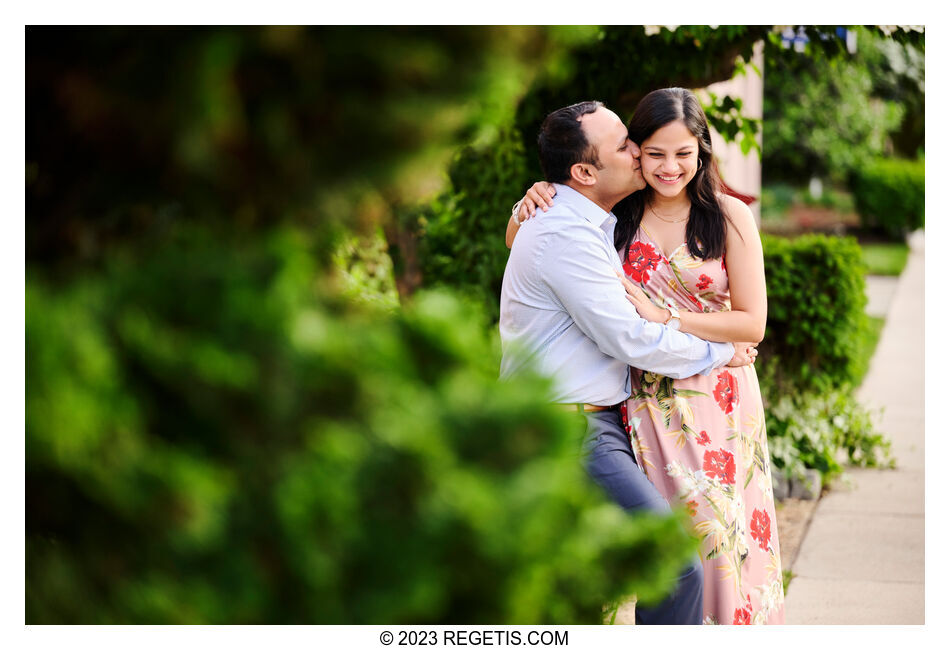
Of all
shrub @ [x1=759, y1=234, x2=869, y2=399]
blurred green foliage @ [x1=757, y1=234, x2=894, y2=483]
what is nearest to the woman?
blurred green foliage @ [x1=757, y1=234, x2=894, y2=483]

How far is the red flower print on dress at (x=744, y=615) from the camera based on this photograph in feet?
9.52

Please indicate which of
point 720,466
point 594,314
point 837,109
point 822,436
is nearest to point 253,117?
point 594,314

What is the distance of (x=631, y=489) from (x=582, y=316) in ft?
1.71

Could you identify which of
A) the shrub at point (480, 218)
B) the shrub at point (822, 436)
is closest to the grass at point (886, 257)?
the shrub at point (822, 436)

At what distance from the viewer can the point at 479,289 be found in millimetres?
5074

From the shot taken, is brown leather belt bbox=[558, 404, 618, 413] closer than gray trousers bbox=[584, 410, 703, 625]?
No

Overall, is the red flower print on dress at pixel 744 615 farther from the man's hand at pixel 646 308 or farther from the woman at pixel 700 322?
the man's hand at pixel 646 308

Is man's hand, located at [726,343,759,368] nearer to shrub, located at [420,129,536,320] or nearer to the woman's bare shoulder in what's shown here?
the woman's bare shoulder

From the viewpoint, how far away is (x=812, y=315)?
570cm

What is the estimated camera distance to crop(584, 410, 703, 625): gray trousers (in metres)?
2.71

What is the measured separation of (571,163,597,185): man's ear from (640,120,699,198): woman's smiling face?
0.51 feet

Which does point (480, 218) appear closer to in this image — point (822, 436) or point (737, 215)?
point (822, 436)
